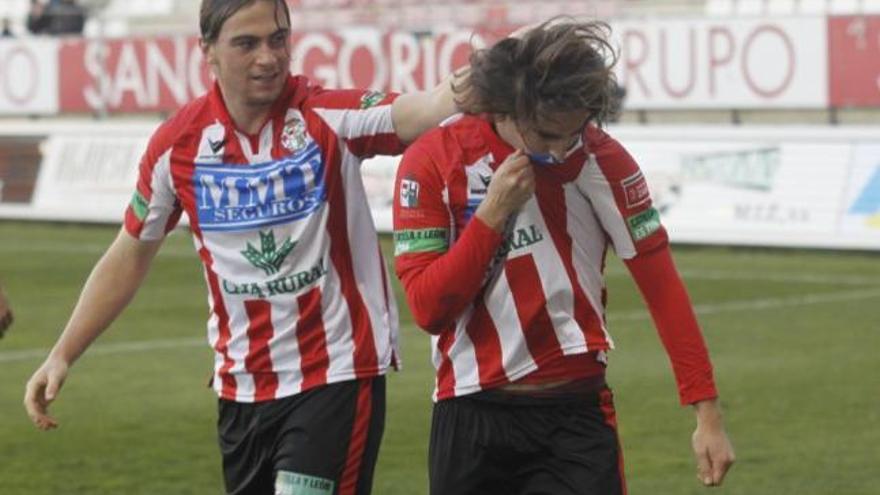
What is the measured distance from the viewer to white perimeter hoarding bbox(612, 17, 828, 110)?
22766 millimetres

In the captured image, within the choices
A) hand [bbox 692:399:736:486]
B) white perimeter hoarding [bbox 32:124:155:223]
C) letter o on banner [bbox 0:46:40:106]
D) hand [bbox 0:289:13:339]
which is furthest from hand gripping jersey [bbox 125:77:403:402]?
letter o on banner [bbox 0:46:40:106]

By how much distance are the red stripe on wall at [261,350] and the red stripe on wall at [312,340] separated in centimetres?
9

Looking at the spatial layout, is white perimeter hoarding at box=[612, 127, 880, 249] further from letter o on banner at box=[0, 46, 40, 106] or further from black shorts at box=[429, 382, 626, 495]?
black shorts at box=[429, 382, 626, 495]

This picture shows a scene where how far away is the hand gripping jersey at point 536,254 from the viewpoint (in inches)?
226

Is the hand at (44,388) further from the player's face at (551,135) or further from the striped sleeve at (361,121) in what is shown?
the player's face at (551,135)

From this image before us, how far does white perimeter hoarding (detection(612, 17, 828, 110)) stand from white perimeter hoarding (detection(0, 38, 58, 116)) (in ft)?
28.2

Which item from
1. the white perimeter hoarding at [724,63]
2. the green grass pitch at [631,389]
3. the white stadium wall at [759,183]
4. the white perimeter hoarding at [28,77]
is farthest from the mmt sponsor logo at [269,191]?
the white perimeter hoarding at [28,77]

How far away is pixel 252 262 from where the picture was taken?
6387 millimetres

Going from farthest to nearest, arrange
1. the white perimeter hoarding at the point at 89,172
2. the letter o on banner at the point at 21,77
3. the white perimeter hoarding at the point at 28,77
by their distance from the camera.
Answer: the letter o on banner at the point at 21,77 → the white perimeter hoarding at the point at 28,77 → the white perimeter hoarding at the point at 89,172

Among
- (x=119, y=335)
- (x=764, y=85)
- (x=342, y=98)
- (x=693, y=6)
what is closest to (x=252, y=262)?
(x=342, y=98)

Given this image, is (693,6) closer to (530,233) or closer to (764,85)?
(764,85)

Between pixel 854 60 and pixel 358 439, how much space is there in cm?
1683

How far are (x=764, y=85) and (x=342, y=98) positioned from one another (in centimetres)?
1710

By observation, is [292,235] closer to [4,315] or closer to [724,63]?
[4,315]
